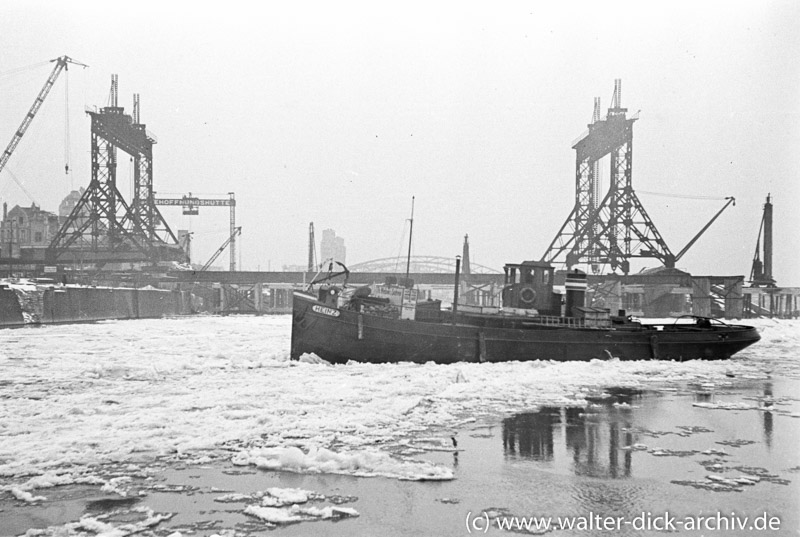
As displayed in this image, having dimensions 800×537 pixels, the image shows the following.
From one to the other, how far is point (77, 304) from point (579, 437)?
52450 mm

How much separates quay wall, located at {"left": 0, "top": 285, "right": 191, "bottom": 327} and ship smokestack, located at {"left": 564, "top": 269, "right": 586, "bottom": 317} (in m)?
36.6

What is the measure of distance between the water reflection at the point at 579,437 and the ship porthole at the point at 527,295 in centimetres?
1057

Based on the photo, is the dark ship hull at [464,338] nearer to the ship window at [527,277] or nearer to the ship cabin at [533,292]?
the ship cabin at [533,292]

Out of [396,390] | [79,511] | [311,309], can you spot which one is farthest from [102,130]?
[79,511]

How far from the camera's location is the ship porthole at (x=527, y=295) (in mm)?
25000

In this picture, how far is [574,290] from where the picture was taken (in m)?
24.8

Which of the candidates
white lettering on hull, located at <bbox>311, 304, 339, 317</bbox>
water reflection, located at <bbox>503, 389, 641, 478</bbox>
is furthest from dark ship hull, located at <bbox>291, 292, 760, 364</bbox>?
water reflection, located at <bbox>503, 389, 641, 478</bbox>

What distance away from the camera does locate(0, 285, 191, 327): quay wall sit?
154 ft

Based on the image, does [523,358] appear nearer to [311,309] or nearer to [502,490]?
[311,309]

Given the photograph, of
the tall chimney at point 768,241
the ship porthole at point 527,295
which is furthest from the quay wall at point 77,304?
the tall chimney at point 768,241

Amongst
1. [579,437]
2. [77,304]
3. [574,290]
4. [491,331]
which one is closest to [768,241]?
[574,290]

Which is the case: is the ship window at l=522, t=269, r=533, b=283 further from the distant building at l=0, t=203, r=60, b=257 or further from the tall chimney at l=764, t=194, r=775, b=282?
the distant building at l=0, t=203, r=60, b=257

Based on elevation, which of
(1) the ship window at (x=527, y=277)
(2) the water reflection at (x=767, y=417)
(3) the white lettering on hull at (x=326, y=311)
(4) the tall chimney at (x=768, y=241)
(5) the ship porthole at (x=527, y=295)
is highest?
(4) the tall chimney at (x=768, y=241)

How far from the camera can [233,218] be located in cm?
12144
